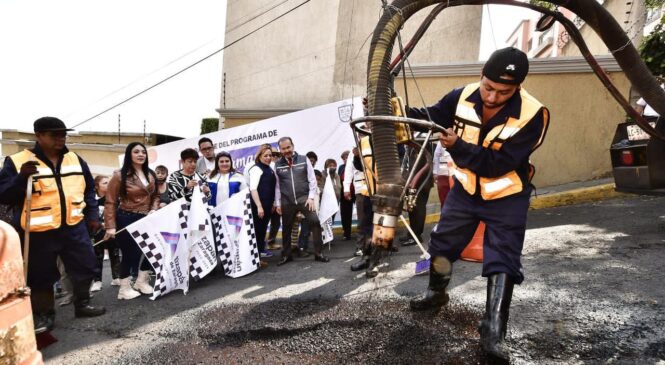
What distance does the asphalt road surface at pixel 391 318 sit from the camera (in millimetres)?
2672

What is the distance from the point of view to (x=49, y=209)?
12.3ft

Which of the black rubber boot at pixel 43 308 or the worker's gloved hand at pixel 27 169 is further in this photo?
the black rubber boot at pixel 43 308

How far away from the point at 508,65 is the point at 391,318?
2021 millimetres

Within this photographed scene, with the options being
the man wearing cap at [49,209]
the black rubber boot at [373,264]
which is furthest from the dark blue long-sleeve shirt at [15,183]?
the black rubber boot at [373,264]

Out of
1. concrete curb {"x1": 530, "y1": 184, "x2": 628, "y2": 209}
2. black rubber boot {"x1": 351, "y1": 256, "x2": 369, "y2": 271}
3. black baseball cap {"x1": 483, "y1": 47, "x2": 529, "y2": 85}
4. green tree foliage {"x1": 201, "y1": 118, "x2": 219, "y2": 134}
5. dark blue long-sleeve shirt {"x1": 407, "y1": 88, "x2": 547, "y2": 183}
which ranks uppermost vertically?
green tree foliage {"x1": 201, "y1": 118, "x2": 219, "y2": 134}

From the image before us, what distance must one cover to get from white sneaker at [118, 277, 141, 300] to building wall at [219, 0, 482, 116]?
8.22 metres

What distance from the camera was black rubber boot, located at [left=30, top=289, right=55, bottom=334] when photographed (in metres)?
3.67

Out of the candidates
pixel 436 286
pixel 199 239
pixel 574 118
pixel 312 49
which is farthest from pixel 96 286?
pixel 312 49

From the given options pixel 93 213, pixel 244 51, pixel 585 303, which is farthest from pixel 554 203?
pixel 244 51

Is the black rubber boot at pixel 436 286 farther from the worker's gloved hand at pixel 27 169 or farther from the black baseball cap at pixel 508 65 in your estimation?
the worker's gloved hand at pixel 27 169

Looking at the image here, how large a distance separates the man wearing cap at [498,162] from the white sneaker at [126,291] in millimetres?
3837

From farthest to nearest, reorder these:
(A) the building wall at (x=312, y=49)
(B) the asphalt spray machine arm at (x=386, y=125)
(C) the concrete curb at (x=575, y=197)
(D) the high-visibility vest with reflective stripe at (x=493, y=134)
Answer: (A) the building wall at (x=312, y=49) < (C) the concrete curb at (x=575, y=197) < (D) the high-visibility vest with reflective stripe at (x=493, y=134) < (B) the asphalt spray machine arm at (x=386, y=125)

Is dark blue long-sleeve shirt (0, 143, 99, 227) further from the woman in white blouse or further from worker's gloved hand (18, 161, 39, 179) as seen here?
the woman in white blouse

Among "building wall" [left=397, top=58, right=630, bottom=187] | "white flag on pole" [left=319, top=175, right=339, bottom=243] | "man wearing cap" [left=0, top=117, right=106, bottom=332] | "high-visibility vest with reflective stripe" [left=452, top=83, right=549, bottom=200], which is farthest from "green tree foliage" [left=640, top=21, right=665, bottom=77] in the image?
"man wearing cap" [left=0, top=117, right=106, bottom=332]
